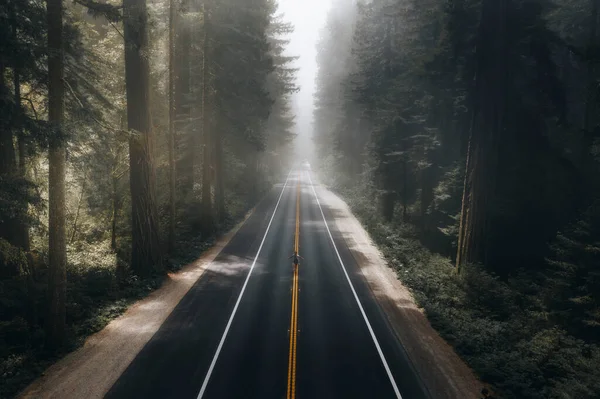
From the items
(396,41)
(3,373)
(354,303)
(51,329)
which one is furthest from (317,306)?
(396,41)

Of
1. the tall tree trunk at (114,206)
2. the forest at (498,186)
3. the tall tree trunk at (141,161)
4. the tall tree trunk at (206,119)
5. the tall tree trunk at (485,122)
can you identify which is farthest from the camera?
the tall tree trunk at (206,119)

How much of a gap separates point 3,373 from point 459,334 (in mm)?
13442

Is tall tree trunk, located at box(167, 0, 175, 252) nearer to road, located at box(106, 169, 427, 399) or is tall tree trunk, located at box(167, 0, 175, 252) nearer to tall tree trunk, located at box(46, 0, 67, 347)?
road, located at box(106, 169, 427, 399)

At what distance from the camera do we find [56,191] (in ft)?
35.9

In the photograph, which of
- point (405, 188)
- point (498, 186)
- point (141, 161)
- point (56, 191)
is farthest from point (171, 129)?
point (405, 188)

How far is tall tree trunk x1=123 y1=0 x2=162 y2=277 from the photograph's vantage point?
16.3 meters

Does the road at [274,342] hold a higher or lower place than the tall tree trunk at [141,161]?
lower

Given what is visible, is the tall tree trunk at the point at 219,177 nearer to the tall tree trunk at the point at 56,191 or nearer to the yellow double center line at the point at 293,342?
the yellow double center line at the point at 293,342

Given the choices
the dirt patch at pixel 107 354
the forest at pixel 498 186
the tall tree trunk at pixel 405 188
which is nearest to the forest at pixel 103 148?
the dirt patch at pixel 107 354

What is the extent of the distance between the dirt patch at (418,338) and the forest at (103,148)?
10310mm

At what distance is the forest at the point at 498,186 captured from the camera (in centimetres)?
1215

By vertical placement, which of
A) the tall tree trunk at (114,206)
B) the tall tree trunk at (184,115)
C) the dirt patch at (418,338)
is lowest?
the dirt patch at (418,338)

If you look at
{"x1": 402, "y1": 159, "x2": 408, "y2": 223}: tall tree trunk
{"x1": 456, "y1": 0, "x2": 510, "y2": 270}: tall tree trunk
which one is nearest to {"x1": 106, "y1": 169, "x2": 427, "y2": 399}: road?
{"x1": 456, "y1": 0, "x2": 510, "y2": 270}: tall tree trunk

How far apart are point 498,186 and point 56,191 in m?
19.1
